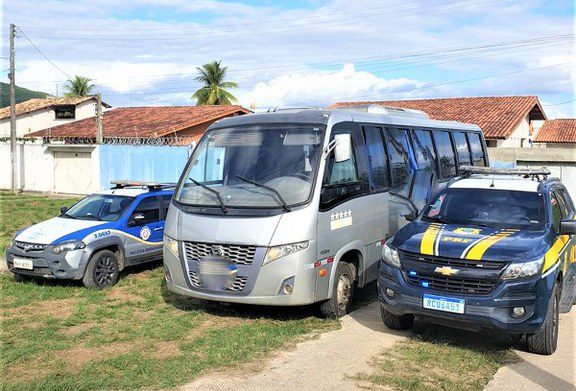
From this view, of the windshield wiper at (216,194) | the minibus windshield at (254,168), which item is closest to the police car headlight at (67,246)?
the minibus windshield at (254,168)

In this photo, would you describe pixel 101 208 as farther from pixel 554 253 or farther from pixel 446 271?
pixel 554 253

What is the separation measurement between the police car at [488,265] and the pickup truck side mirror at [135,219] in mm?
4900

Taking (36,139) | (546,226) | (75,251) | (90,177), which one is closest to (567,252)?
(546,226)

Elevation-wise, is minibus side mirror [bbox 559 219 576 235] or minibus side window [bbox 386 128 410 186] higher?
minibus side window [bbox 386 128 410 186]

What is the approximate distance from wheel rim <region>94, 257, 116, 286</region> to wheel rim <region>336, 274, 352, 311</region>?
Answer: 4.01 metres

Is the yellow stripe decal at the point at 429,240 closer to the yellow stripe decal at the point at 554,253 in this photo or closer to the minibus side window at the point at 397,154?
the yellow stripe decal at the point at 554,253

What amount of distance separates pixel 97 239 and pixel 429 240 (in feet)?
17.6

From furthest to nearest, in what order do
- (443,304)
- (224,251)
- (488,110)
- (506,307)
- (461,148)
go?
(488,110), (461,148), (224,251), (443,304), (506,307)

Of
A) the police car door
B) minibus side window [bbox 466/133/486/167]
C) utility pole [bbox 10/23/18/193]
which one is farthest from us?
utility pole [bbox 10/23/18/193]

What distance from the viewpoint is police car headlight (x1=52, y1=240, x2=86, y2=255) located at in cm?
888

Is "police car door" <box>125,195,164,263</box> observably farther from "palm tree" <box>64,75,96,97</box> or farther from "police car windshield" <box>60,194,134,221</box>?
"palm tree" <box>64,75,96,97</box>

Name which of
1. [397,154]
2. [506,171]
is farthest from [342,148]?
[506,171]

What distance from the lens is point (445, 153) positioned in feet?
38.2

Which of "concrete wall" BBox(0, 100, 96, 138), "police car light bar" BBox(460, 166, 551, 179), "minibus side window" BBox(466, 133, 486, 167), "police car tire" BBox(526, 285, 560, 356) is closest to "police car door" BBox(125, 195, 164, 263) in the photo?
"police car light bar" BBox(460, 166, 551, 179)
